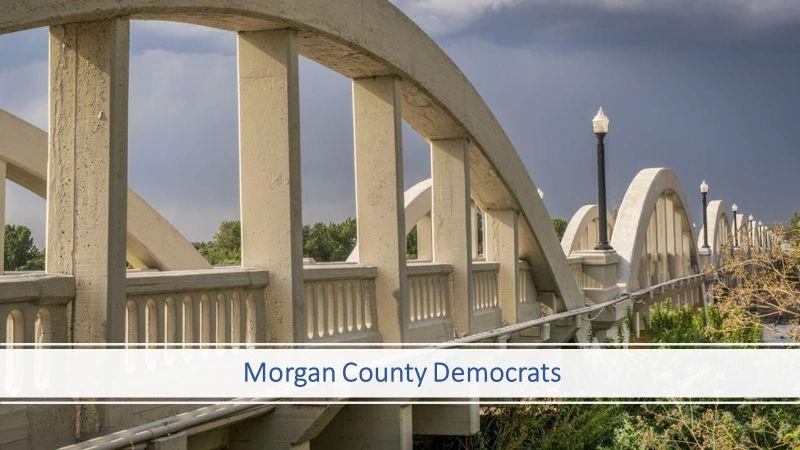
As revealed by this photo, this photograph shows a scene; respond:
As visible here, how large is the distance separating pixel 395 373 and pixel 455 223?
3369 millimetres

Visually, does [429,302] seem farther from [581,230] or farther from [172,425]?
[581,230]

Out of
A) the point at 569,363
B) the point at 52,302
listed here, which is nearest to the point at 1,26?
the point at 52,302

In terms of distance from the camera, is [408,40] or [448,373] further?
[408,40]

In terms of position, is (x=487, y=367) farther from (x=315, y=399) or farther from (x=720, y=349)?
(x=720, y=349)

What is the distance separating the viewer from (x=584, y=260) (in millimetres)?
18500

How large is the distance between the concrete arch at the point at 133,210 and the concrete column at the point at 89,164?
18.9ft

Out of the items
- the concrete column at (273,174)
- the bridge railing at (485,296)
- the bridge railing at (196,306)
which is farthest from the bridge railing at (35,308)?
the bridge railing at (485,296)

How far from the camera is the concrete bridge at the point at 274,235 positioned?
17.6ft

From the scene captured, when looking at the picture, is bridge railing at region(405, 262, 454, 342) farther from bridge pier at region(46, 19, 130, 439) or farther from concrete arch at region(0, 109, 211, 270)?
bridge pier at region(46, 19, 130, 439)

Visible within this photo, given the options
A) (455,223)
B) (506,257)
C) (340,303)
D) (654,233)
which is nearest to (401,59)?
(455,223)

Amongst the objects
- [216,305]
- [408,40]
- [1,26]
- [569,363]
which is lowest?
[569,363]

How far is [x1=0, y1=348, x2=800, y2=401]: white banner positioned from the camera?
209 inches

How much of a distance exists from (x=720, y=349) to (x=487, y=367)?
546 cm

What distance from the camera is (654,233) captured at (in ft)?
98.1
